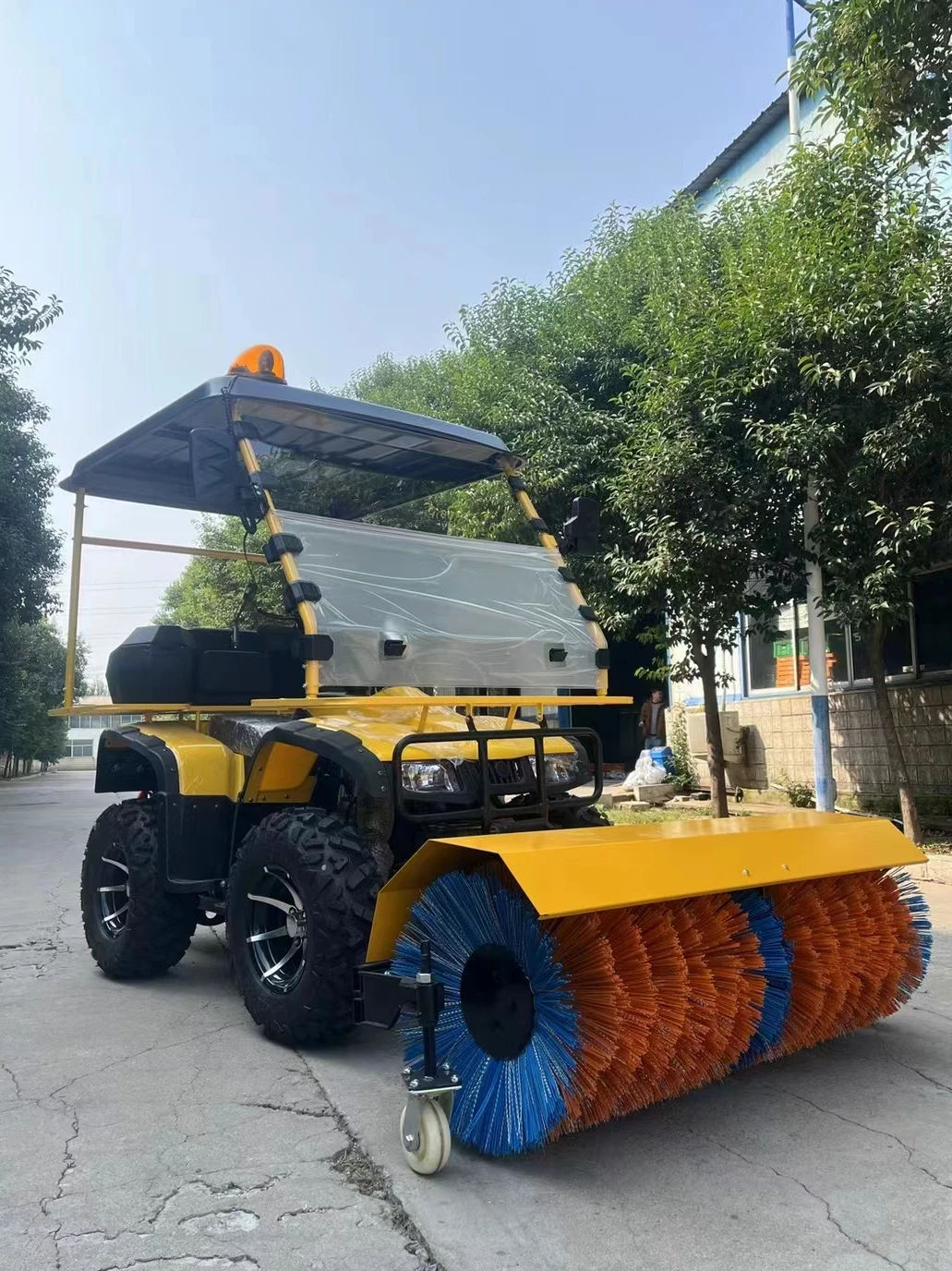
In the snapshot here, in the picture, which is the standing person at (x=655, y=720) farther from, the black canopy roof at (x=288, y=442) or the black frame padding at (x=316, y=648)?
the black frame padding at (x=316, y=648)

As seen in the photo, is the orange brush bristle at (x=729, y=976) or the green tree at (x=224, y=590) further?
the green tree at (x=224, y=590)

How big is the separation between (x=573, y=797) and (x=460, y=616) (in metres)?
1.00

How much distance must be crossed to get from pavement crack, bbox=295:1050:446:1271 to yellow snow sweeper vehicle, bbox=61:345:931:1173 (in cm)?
14

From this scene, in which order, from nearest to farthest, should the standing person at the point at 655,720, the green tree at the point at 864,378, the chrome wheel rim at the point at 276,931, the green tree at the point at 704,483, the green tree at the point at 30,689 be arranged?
the chrome wheel rim at the point at 276,931 → the green tree at the point at 864,378 → the green tree at the point at 704,483 → the standing person at the point at 655,720 → the green tree at the point at 30,689

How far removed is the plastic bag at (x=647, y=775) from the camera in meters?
14.2

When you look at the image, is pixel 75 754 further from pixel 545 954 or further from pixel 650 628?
pixel 545 954

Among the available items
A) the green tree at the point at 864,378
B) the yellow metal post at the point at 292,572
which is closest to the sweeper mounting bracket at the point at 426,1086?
the yellow metal post at the point at 292,572

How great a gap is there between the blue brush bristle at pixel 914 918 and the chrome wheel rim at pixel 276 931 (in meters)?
2.41

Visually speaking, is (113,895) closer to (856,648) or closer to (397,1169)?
(397,1169)

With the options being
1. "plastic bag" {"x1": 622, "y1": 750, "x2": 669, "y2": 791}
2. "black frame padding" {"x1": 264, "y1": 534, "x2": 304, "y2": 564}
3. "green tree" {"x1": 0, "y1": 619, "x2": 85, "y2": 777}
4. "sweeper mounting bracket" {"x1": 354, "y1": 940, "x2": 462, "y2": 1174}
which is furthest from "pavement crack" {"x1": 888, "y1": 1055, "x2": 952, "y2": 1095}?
"green tree" {"x1": 0, "y1": 619, "x2": 85, "y2": 777}

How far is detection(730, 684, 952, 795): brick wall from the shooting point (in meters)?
10.7

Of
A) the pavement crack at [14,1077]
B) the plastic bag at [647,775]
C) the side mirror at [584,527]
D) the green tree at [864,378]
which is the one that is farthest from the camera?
the plastic bag at [647,775]

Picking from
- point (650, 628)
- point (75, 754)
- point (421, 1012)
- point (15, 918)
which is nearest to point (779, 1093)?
point (421, 1012)

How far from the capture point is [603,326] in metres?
13.0
